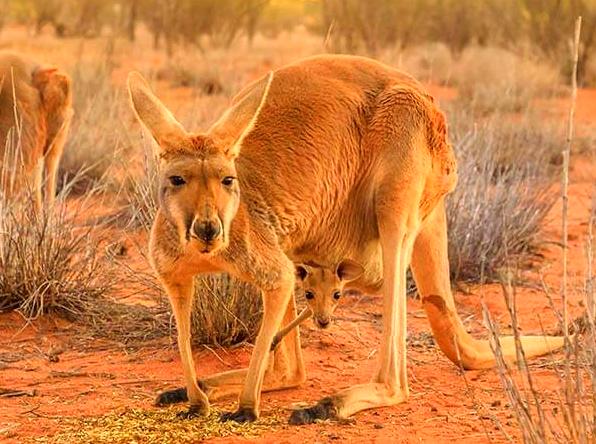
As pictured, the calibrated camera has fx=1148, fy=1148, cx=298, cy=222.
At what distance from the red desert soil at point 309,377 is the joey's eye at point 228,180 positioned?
1166 mm

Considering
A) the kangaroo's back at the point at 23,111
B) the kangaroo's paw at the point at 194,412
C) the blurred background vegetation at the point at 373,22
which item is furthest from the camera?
the blurred background vegetation at the point at 373,22

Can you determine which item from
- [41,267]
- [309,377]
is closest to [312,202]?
[309,377]

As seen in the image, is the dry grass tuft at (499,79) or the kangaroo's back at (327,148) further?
the dry grass tuft at (499,79)

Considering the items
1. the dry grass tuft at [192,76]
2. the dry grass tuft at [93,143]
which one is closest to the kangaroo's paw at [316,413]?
the dry grass tuft at [93,143]

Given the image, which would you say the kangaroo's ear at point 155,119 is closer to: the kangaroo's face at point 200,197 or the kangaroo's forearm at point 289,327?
the kangaroo's face at point 200,197

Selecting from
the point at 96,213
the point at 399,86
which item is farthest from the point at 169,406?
the point at 96,213

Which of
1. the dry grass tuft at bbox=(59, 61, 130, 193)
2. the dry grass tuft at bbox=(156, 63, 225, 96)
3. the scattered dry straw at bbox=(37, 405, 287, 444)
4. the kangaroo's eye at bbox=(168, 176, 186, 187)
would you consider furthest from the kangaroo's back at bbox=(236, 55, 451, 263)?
the dry grass tuft at bbox=(156, 63, 225, 96)

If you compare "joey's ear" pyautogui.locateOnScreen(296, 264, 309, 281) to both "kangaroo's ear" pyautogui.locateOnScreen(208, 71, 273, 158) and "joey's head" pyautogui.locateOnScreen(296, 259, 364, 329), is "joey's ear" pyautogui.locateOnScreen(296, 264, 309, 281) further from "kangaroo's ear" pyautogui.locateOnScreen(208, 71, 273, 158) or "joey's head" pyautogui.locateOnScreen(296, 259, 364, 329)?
"kangaroo's ear" pyautogui.locateOnScreen(208, 71, 273, 158)

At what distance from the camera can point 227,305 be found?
22.3ft

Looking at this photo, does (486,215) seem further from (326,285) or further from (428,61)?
(428,61)

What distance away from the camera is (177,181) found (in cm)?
470

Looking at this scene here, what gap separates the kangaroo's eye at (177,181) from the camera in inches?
185

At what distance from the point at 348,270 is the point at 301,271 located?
0.26m

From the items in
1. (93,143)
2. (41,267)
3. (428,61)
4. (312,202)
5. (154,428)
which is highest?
(312,202)
